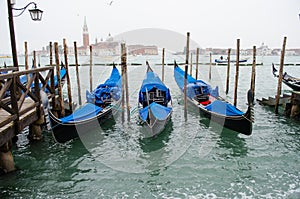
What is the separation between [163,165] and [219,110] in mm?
2211

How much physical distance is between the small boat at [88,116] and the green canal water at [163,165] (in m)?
0.28

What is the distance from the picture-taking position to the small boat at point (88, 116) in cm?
459

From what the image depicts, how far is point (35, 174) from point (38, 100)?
1329mm

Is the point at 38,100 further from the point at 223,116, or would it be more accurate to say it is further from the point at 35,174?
the point at 223,116

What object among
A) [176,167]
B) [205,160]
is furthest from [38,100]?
[205,160]

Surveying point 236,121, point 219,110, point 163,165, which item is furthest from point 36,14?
point 236,121

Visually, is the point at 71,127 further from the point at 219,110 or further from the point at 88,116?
the point at 219,110

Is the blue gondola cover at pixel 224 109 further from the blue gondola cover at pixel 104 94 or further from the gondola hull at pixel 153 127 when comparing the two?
the blue gondola cover at pixel 104 94

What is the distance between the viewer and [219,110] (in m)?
5.81

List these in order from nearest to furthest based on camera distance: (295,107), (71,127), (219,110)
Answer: (71,127) < (219,110) < (295,107)

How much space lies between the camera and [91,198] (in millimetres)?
3414

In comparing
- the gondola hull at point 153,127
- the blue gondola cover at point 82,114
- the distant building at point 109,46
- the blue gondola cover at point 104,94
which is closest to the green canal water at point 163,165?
the gondola hull at point 153,127

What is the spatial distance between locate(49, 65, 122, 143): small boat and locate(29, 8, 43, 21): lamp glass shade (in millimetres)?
2044

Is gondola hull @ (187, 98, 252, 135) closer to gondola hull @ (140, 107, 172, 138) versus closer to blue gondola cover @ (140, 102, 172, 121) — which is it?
blue gondola cover @ (140, 102, 172, 121)
